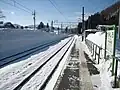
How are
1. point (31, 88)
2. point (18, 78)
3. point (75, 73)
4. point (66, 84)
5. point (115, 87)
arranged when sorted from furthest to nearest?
point (75, 73) → point (18, 78) → point (66, 84) → point (31, 88) → point (115, 87)

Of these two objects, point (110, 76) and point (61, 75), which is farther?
point (61, 75)

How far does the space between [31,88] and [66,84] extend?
147 cm

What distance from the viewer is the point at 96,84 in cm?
807

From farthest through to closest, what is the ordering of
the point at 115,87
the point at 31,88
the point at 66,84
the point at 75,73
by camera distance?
the point at 75,73 < the point at 66,84 < the point at 31,88 < the point at 115,87

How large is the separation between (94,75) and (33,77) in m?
2.98

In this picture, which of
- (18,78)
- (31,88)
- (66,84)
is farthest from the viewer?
(18,78)

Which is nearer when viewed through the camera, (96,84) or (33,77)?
(96,84)

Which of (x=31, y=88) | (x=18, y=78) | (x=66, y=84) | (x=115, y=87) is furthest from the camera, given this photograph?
(x=18, y=78)

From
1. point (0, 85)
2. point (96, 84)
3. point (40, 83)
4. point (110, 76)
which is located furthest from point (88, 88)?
point (0, 85)

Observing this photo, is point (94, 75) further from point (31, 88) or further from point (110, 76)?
point (31, 88)

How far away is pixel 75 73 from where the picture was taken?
1041 centimetres

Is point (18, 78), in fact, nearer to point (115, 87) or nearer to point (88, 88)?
point (88, 88)

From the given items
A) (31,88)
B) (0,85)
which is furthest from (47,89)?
(0,85)

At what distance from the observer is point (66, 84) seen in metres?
8.27
